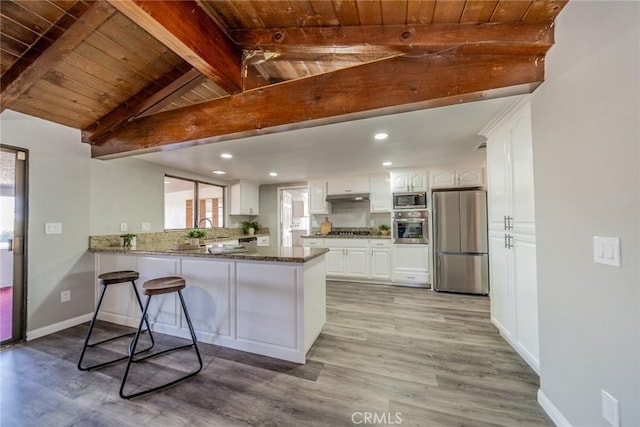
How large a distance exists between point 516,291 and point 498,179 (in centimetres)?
105

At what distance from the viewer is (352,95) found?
1.72 m

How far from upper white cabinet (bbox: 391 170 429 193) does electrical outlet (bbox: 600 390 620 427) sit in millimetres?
3451

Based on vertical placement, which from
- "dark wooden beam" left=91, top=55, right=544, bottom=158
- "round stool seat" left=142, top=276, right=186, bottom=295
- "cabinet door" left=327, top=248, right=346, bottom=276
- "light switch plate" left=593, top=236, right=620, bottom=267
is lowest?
"cabinet door" left=327, top=248, right=346, bottom=276

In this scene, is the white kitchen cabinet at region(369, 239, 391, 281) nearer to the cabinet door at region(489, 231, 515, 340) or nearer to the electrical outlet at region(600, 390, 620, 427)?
the cabinet door at region(489, 231, 515, 340)

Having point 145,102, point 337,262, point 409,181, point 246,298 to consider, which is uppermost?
point 145,102

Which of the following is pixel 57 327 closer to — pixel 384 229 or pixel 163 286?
pixel 163 286

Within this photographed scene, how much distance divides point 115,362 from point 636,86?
356cm

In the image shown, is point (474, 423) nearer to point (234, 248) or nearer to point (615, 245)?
point (615, 245)

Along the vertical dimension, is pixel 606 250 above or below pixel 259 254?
above

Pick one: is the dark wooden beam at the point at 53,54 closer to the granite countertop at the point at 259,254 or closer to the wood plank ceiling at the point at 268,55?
the wood plank ceiling at the point at 268,55

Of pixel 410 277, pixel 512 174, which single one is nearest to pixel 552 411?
pixel 512 174

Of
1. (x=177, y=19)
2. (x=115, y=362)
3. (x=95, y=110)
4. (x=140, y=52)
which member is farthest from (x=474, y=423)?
(x=95, y=110)

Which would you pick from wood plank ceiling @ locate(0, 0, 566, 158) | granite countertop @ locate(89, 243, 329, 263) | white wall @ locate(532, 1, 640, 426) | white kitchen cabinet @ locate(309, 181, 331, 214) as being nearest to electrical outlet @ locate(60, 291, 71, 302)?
granite countertop @ locate(89, 243, 329, 263)

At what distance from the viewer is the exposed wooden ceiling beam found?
4.42ft
